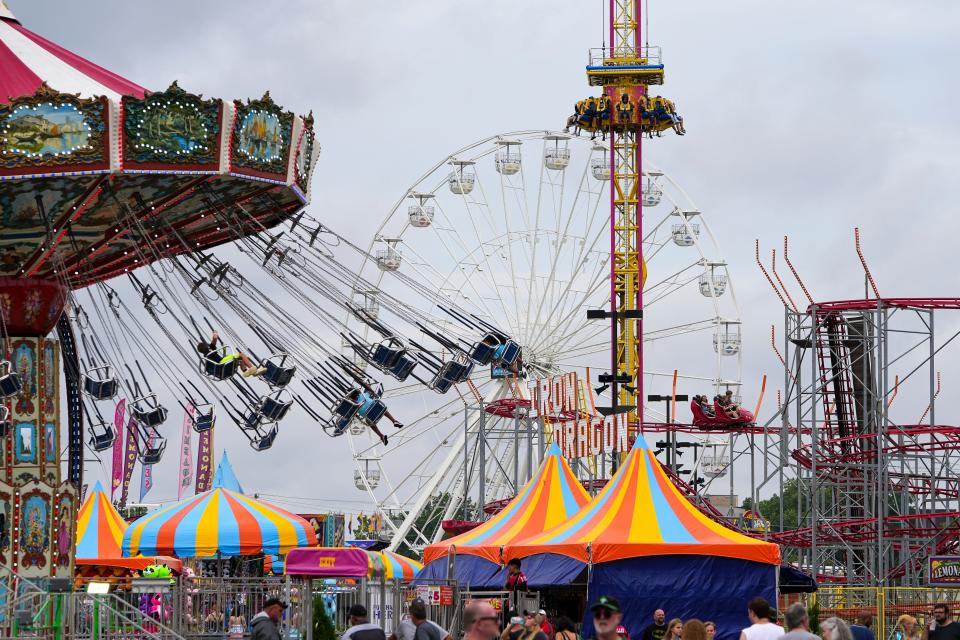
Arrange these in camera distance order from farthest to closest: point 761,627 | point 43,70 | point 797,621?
point 43,70 < point 761,627 < point 797,621

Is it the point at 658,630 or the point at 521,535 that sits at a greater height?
the point at 521,535

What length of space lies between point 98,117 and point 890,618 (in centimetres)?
1365

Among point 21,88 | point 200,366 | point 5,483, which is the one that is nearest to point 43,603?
point 5,483

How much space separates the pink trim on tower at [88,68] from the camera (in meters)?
22.0

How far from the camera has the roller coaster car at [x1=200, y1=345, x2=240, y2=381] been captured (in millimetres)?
22312

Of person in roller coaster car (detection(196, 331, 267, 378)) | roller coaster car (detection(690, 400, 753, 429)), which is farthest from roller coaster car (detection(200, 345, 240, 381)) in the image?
roller coaster car (detection(690, 400, 753, 429))

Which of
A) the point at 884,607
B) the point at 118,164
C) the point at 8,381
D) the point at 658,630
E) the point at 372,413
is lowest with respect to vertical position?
the point at 884,607

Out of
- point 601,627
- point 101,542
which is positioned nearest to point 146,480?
point 101,542

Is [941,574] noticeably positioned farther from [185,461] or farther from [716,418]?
[185,461]

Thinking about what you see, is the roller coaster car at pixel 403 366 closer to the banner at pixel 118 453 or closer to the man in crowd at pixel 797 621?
the man in crowd at pixel 797 621

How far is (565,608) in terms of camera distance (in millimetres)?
26844

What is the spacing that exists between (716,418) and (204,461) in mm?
17898

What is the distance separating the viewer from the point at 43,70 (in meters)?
21.7

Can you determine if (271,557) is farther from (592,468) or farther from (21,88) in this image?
(21,88)
